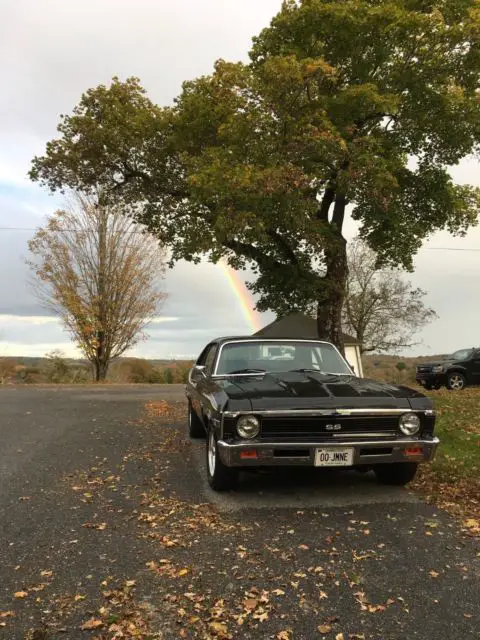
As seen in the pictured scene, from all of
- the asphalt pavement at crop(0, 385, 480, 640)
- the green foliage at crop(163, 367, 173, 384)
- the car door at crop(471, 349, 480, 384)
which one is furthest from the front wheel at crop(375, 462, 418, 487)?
the green foliage at crop(163, 367, 173, 384)

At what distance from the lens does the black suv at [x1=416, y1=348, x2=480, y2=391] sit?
21.2 m

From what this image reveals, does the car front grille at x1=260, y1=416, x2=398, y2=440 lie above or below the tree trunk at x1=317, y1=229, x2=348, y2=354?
below

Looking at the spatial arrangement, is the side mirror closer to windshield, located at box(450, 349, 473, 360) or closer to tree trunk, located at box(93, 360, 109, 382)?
windshield, located at box(450, 349, 473, 360)

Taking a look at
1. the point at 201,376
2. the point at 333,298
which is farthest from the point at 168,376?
the point at 201,376

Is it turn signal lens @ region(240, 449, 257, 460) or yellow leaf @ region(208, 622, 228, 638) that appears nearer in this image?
yellow leaf @ region(208, 622, 228, 638)

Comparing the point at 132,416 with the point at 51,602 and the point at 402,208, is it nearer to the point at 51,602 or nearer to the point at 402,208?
the point at 51,602

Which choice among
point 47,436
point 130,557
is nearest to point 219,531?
point 130,557

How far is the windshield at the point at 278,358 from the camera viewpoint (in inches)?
266

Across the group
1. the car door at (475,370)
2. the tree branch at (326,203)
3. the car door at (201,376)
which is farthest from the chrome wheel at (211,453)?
the car door at (475,370)

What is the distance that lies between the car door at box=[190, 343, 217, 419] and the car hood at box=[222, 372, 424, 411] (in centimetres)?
79

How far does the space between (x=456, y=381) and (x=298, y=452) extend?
18.0 metres

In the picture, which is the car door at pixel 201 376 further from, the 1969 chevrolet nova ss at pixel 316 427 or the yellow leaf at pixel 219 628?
the yellow leaf at pixel 219 628

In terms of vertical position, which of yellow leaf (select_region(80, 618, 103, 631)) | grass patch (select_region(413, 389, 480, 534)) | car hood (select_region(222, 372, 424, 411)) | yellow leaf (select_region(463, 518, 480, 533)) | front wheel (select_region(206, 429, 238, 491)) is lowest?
yellow leaf (select_region(80, 618, 103, 631))

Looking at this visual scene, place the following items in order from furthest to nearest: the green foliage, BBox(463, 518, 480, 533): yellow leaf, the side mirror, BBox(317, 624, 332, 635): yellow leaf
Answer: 1. the green foliage
2. the side mirror
3. BBox(463, 518, 480, 533): yellow leaf
4. BBox(317, 624, 332, 635): yellow leaf
